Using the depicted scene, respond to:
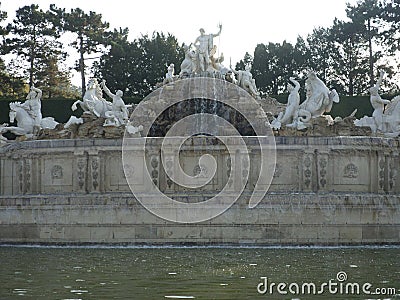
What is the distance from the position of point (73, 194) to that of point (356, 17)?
3621cm

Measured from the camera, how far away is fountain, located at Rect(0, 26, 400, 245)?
21.0m

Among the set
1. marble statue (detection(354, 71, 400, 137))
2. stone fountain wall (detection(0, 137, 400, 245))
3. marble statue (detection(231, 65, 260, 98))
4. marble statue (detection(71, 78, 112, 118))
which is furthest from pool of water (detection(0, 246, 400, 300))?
marble statue (detection(231, 65, 260, 98))

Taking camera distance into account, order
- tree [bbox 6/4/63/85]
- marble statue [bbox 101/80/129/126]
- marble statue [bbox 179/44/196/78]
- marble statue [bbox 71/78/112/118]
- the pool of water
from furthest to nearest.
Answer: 1. tree [bbox 6/4/63/85]
2. marble statue [bbox 179/44/196/78]
3. marble statue [bbox 71/78/112/118]
4. marble statue [bbox 101/80/129/126]
5. the pool of water

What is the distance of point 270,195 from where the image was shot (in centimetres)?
2162

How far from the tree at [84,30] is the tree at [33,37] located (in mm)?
921

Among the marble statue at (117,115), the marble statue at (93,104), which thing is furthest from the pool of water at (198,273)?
the marble statue at (93,104)

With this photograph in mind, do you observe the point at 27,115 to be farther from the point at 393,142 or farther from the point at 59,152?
the point at 393,142

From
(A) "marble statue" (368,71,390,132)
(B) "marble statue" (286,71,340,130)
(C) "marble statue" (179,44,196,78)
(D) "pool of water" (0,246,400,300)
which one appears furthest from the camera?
(C) "marble statue" (179,44,196,78)

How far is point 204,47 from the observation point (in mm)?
33469

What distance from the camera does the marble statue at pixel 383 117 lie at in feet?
91.9

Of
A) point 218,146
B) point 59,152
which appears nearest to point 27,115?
point 59,152

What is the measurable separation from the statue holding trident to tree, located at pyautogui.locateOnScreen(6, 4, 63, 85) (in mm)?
21482

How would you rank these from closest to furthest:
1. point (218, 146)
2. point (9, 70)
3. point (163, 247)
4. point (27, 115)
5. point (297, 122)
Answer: point (163, 247) < point (218, 146) < point (297, 122) < point (27, 115) < point (9, 70)

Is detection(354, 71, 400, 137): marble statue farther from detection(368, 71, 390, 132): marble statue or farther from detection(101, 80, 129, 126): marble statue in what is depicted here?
detection(101, 80, 129, 126): marble statue
